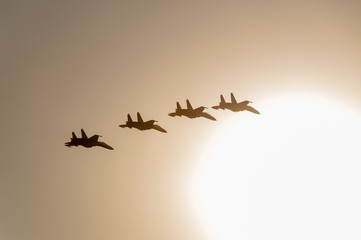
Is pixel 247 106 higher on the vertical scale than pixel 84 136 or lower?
higher

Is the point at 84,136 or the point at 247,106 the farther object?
the point at 247,106

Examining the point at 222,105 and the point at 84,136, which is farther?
the point at 222,105

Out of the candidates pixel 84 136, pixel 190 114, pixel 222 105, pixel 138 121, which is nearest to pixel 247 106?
pixel 222 105

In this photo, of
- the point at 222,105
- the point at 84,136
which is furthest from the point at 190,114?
the point at 84,136

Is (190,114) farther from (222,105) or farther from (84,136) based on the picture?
(84,136)

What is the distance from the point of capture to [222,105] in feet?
214

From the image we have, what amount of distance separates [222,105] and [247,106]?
4.03 m

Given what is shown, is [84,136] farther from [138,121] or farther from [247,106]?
[247,106]

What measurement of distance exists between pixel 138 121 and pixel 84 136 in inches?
314

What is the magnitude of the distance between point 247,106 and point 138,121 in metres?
17.1

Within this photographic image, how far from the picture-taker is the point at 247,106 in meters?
66.2

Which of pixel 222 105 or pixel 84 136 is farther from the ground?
pixel 222 105

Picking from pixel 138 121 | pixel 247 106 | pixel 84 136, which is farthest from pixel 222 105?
pixel 84 136

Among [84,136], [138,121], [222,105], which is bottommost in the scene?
[84,136]
